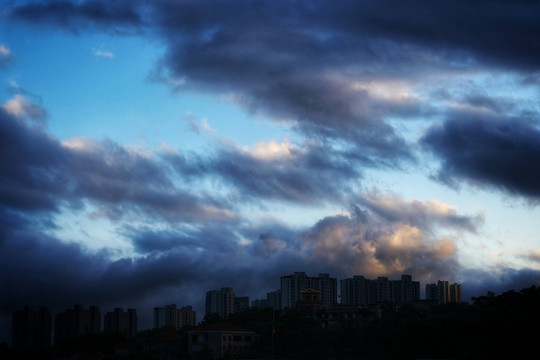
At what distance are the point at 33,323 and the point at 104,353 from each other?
92111mm

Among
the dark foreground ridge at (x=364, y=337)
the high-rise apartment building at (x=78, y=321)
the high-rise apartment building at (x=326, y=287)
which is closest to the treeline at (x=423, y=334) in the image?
the dark foreground ridge at (x=364, y=337)

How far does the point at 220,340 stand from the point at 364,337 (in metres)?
23.6

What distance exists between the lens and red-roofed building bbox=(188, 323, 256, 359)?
338 ft

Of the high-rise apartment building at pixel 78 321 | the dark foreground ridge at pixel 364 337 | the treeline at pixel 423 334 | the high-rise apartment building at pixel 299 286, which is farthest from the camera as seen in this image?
the high-rise apartment building at pixel 78 321

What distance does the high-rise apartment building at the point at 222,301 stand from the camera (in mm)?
178750

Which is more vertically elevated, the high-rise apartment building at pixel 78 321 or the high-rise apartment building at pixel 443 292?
the high-rise apartment building at pixel 443 292

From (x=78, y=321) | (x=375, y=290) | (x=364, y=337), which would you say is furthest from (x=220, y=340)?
(x=78, y=321)

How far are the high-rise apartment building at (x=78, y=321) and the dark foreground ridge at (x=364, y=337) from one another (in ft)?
212

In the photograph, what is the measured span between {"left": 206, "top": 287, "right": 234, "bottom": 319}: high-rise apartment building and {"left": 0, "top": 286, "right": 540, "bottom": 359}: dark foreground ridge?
47674 millimetres

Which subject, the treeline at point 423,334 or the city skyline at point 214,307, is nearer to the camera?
the treeline at point 423,334

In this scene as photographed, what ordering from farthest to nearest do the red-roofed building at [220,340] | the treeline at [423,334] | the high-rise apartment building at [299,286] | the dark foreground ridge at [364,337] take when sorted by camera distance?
the high-rise apartment building at [299,286], the red-roofed building at [220,340], the dark foreground ridge at [364,337], the treeline at [423,334]

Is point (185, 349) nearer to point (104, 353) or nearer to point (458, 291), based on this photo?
point (104, 353)

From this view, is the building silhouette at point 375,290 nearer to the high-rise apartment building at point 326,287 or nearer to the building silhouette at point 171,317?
the high-rise apartment building at point 326,287

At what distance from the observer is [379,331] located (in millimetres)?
93875
